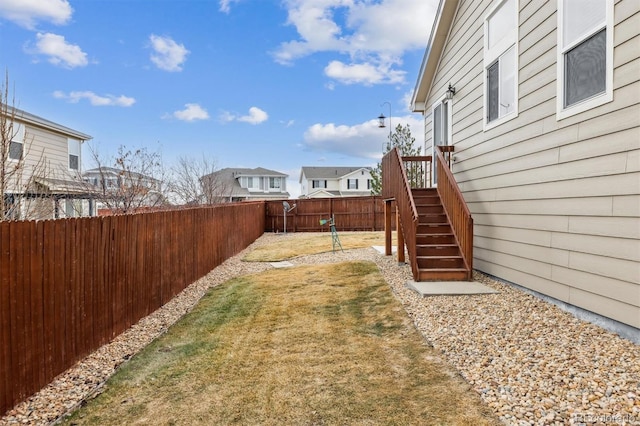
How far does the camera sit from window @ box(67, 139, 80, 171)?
53.8ft

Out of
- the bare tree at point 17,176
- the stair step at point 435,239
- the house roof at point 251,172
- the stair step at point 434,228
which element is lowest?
the stair step at point 435,239

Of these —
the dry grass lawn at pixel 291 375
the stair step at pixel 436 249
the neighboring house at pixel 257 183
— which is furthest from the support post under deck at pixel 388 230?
the neighboring house at pixel 257 183

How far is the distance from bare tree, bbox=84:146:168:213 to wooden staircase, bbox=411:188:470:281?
7.95 metres

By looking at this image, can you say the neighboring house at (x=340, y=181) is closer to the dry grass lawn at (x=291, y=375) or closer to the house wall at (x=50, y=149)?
the house wall at (x=50, y=149)

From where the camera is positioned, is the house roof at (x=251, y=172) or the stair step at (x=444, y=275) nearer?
the stair step at (x=444, y=275)

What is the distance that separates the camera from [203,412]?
3.02 m

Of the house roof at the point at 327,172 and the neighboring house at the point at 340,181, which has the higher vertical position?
the house roof at the point at 327,172

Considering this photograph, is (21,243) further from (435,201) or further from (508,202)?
(435,201)

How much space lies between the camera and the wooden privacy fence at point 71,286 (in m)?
3.11

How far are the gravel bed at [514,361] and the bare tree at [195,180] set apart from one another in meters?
13.9

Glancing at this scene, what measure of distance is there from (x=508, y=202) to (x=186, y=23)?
46.0 feet

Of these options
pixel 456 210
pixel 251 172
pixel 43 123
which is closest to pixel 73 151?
pixel 43 123

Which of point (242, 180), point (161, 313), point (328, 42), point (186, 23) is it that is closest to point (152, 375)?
point (161, 313)

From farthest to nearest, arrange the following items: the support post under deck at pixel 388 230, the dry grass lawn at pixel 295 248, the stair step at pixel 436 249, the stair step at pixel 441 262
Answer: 1. the dry grass lawn at pixel 295 248
2. the support post under deck at pixel 388 230
3. the stair step at pixel 436 249
4. the stair step at pixel 441 262
